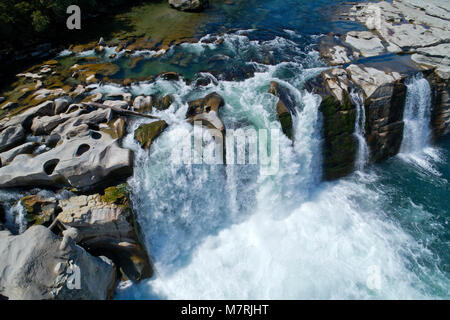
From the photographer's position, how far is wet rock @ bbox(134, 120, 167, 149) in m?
9.09

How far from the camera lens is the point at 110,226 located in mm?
7688

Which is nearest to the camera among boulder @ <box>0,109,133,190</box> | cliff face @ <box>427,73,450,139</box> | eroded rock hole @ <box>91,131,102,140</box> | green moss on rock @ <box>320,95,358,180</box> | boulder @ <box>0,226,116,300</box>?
boulder @ <box>0,226,116,300</box>

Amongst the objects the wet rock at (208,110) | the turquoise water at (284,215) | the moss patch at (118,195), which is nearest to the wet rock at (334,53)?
the turquoise water at (284,215)

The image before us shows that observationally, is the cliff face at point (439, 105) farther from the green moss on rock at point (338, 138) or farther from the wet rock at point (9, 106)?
the wet rock at point (9, 106)

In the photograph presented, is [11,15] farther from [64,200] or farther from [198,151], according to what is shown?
[198,151]

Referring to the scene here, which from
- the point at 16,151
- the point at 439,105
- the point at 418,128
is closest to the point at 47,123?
the point at 16,151

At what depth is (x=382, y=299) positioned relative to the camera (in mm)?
7906

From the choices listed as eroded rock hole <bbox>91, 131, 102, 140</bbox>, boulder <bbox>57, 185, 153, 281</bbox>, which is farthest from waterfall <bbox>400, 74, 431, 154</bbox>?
eroded rock hole <bbox>91, 131, 102, 140</bbox>

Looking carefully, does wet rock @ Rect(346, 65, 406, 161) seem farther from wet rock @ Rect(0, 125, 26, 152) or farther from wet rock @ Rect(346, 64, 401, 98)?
wet rock @ Rect(0, 125, 26, 152)

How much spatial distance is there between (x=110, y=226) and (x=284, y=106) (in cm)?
734

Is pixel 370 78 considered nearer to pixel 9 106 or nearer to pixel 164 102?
pixel 164 102

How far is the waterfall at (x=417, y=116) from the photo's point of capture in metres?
11.5

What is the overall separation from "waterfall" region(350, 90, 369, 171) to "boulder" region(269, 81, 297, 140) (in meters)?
2.65
